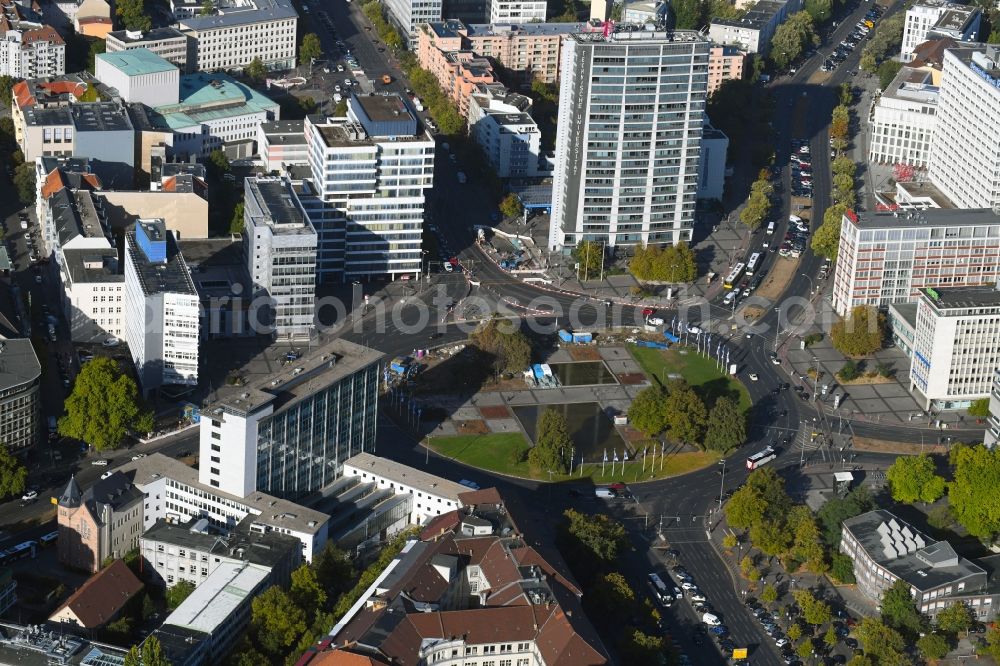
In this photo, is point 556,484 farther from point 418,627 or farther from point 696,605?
point 418,627

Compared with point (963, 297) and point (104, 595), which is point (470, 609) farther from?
point (963, 297)

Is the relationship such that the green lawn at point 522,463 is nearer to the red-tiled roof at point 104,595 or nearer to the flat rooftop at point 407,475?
the flat rooftop at point 407,475

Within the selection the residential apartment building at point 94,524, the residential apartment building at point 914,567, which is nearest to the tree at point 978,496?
the residential apartment building at point 914,567

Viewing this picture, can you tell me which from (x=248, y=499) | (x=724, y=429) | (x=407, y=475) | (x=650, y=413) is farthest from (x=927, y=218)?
(x=248, y=499)

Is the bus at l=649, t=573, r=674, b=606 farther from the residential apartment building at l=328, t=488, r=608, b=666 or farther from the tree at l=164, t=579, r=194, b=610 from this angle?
the tree at l=164, t=579, r=194, b=610

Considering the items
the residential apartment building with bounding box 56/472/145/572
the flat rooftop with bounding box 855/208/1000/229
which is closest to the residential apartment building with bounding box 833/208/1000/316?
the flat rooftop with bounding box 855/208/1000/229
